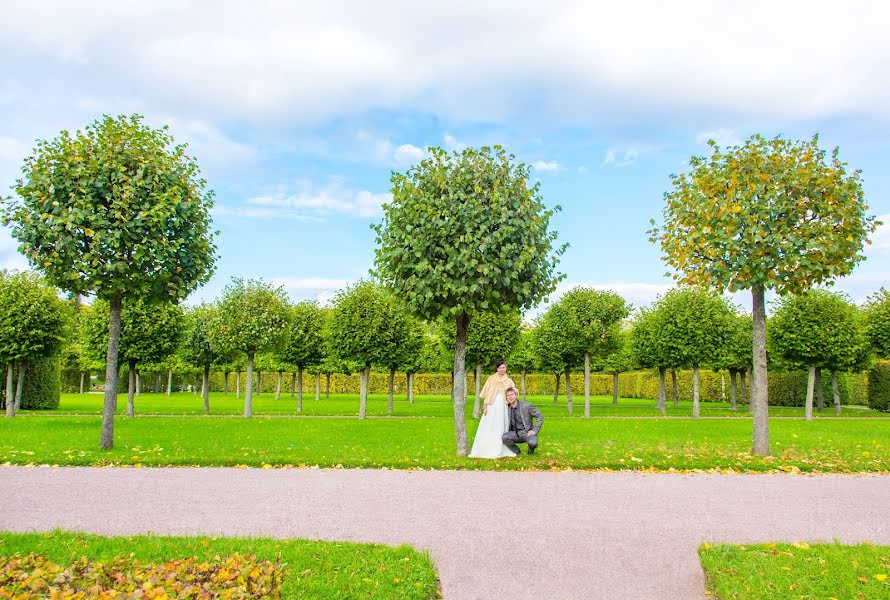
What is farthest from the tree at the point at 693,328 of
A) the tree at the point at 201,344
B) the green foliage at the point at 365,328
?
the tree at the point at 201,344

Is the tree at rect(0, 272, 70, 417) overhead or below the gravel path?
overhead

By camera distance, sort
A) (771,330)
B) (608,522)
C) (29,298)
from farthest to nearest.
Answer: (771,330) < (29,298) < (608,522)

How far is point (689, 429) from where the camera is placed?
2256cm

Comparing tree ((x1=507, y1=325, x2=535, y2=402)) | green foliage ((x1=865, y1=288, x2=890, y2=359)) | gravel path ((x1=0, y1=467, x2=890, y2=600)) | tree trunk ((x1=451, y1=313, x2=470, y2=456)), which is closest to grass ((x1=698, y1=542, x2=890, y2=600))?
gravel path ((x1=0, y1=467, x2=890, y2=600))

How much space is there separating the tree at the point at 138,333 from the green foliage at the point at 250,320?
1.88 m

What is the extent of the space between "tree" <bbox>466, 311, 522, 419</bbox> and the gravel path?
19143 millimetres

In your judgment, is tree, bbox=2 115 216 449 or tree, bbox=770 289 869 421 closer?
tree, bbox=2 115 216 449

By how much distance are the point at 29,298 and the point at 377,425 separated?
53.3ft

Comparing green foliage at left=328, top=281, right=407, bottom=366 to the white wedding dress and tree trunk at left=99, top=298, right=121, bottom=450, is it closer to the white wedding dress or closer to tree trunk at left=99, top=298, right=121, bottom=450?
tree trunk at left=99, top=298, right=121, bottom=450

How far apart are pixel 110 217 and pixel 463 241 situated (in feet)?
26.1

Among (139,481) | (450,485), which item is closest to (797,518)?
(450,485)

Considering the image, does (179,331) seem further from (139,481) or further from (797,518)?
(797,518)

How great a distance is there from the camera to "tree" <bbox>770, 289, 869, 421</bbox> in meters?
31.5

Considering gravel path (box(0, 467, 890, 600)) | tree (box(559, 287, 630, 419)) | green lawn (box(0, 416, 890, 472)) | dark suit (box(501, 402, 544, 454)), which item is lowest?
green lawn (box(0, 416, 890, 472))
